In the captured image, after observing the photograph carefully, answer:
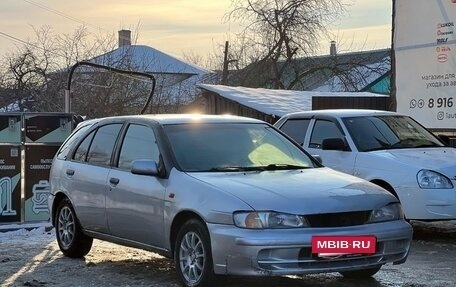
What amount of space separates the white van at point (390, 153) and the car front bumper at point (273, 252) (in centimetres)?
292

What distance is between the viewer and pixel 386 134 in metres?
9.46

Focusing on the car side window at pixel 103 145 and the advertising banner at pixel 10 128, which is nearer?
the car side window at pixel 103 145

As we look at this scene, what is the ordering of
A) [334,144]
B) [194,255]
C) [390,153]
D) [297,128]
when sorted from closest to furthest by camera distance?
[194,255] < [390,153] < [334,144] < [297,128]

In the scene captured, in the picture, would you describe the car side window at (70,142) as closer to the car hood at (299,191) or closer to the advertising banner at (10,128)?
the advertising banner at (10,128)

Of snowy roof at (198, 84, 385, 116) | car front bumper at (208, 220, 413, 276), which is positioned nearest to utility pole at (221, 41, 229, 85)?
snowy roof at (198, 84, 385, 116)

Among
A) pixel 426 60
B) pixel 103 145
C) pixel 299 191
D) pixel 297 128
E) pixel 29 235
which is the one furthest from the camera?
pixel 426 60

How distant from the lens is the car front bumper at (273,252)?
5.38 m

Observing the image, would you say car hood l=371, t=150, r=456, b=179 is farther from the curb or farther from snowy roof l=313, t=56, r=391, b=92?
snowy roof l=313, t=56, r=391, b=92

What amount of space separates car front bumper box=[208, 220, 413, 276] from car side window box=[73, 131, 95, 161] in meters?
2.72

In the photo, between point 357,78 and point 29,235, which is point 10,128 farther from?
point 357,78

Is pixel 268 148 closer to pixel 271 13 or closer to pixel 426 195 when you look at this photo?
pixel 426 195

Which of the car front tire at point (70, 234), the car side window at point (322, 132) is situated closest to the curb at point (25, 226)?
the car front tire at point (70, 234)

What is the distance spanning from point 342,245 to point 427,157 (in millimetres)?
3697

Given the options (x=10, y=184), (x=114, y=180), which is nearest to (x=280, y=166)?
(x=114, y=180)
